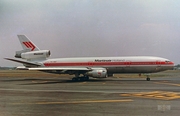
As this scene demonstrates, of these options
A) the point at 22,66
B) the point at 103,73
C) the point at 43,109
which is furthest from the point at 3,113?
the point at 22,66

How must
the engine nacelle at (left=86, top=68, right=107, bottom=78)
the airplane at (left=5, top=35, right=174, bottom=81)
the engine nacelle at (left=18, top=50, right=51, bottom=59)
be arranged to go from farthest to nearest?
1. the engine nacelle at (left=18, top=50, right=51, bottom=59)
2. the airplane at (left=5, top=35, right=174, bottom=81)
3. the engine nacelle at (left=86, top=68, right=107, bottom=78)

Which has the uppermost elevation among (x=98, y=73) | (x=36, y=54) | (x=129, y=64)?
(x=36, y=54)

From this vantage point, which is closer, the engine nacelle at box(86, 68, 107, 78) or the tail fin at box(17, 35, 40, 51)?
the engine nacelle at box(86, 68, 107, 78)

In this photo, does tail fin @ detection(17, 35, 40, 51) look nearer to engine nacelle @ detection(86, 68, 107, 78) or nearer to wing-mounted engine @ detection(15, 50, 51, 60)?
wing-mounted engine @ detection(15, 50, 51, 60)

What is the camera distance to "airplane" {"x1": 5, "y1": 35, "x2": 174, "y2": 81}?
122 ft

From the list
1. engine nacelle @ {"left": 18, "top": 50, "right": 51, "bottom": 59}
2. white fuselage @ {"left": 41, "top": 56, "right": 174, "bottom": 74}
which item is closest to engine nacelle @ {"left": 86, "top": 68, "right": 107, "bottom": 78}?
white fuselage @ {"left": 41, "top": 56, "right": 174, "bottom": 74}

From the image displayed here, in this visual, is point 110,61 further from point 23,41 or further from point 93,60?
point 23,41

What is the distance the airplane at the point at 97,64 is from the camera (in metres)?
37.2

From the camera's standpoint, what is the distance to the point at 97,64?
39594 millimetres

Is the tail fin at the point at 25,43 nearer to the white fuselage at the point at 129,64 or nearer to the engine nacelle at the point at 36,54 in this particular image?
the engine nacelle at the point at 36,54

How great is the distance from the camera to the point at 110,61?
127ft

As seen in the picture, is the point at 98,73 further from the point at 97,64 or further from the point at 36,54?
the point at 36,54

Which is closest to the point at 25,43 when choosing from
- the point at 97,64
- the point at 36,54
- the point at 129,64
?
the point at 36,54

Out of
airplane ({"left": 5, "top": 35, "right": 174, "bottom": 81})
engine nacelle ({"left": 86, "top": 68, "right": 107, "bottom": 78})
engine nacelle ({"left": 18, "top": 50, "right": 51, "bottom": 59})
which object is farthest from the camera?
engine nacelle ({"left": 18, "top": 50, "right": 51, "bottom": 59})
